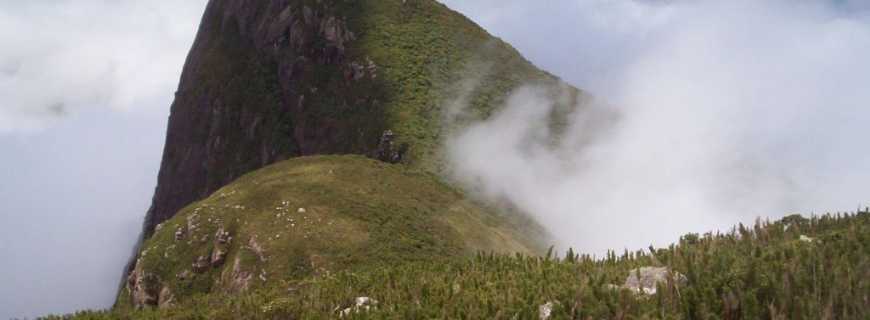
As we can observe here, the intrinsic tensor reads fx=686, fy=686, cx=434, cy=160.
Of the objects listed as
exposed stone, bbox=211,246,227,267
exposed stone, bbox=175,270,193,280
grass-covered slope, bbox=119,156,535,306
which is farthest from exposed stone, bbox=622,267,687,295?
exposed stone, bbox=175,270,193,280

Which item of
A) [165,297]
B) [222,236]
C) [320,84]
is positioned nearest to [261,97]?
[320,84]

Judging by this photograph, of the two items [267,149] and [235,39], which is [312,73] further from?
[235,39]

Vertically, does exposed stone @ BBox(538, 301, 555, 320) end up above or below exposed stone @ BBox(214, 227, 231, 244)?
below

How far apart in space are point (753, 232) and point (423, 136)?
3024 inches

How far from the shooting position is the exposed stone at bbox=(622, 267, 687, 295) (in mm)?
13945

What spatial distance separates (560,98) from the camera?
114250 mm

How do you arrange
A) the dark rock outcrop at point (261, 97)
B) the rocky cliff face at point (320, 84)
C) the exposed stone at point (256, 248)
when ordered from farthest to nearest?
1. the dark rock outcrop at point (261, 97)
2. the rocky cliff face at point (320, 84)
3. the exposed stone at point (256, 248)

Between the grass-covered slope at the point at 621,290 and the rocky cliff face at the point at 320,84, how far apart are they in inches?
2632

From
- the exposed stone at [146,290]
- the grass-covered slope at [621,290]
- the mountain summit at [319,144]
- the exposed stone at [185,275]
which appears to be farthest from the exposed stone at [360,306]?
the exposed stone at [146,290]

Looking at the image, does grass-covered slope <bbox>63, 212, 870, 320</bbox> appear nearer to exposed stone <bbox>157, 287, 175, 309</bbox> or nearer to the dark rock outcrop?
exposed stone <bbox>157, 287, 175, 309</bbox>

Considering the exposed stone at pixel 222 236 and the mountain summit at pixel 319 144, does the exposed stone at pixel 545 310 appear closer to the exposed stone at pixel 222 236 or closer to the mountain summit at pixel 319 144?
the mountain summit at pixel 319 144

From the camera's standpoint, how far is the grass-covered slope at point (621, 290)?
40.5 ft

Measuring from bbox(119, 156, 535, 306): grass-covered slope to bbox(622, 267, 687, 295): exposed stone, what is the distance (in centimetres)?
3193

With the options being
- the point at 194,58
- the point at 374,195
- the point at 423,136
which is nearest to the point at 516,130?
the point at 423,136
